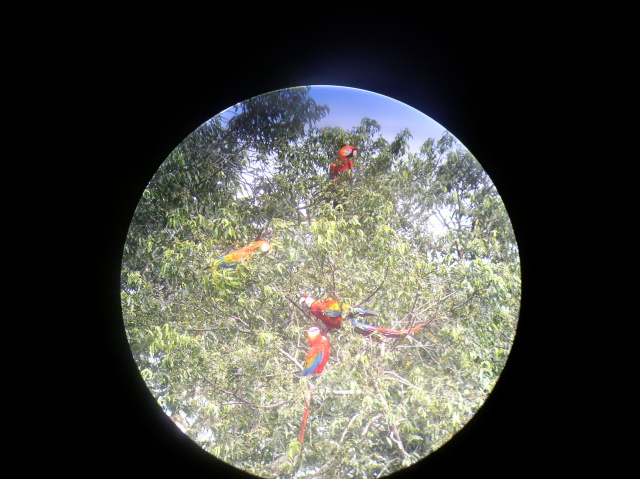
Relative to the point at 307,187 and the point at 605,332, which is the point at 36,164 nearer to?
the point at 307,187

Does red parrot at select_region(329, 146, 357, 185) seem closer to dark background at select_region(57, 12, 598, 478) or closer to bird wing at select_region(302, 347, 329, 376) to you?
dark background at select_region(57, 12, 598, 478)

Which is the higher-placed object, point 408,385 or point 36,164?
point 36,164

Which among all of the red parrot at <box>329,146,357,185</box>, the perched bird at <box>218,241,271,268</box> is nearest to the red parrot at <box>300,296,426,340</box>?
the perched bird at <box>218,241,271,268</box>

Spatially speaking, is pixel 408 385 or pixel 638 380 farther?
pixel 408 385

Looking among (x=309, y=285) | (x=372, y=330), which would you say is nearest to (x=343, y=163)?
(x=309, y=285)

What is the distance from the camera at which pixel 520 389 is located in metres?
1.15

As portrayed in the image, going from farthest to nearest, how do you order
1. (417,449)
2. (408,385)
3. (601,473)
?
(408,385) < (417,449) < (601,473)

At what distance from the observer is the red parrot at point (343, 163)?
1361mm

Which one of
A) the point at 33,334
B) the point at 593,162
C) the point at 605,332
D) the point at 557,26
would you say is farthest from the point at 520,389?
the point at 33,334

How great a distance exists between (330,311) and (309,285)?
0.11 metres

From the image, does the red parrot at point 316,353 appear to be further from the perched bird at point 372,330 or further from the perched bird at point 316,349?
the perched bird at point 372,330

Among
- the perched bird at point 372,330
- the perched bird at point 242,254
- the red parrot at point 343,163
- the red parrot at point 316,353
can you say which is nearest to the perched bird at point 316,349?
the red parrot at point 316,353

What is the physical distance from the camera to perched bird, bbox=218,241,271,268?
1.40 m

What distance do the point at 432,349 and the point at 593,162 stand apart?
2.30ft
